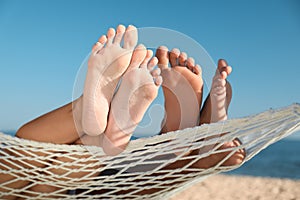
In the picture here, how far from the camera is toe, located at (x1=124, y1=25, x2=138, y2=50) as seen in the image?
1029mm

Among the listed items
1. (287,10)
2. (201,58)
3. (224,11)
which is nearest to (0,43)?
(224,11)

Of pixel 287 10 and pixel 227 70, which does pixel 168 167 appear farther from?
pixel 287 10

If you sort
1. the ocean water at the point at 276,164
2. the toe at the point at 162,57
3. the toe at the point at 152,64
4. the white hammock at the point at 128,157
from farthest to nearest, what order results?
1. the ocean water at the point at 276,164
2. the toe at the point at 162,57
3. the toe at the point at 152,64
4. the white hammock at the point at 128,157

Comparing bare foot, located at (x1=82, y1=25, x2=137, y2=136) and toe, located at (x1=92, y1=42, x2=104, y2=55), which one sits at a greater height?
toe, located at (x1=92, y1=42, x2=104, y2=55)

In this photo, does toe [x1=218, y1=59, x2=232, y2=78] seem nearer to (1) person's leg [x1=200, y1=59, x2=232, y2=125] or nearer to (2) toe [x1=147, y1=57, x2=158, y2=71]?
(1) person's leg [x1=200, y1=59, x2=232, y2=125]

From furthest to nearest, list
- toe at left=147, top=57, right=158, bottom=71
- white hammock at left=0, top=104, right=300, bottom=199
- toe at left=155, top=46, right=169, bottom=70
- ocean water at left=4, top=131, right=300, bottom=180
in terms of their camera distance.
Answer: ocean water at left=4, top=131, right=300, bottom=180
toe at left=155, top=46, right=169, bottom=70
toe at left=147, top=57, right=158, bottom=71
white hammock at left=0, top=104, right=300, bottom=199

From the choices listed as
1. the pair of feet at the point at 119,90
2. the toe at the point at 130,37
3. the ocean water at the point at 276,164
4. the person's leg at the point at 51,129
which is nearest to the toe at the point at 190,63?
the pair of feet at the point at 119,90

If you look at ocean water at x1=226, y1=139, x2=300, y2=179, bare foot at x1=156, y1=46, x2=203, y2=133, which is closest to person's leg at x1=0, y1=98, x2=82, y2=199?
bare foot at x1=156, y1=46, x2=203, y2=133

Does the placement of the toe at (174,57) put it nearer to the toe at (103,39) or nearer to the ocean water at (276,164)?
the toe at (103,39)

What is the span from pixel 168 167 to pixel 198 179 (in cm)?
10

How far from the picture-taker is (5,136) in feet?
3.05

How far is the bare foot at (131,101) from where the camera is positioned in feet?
3.21

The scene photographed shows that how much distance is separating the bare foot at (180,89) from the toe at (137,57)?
0.15m

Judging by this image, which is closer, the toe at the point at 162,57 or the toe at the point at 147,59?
the toe at the point at 147,59
